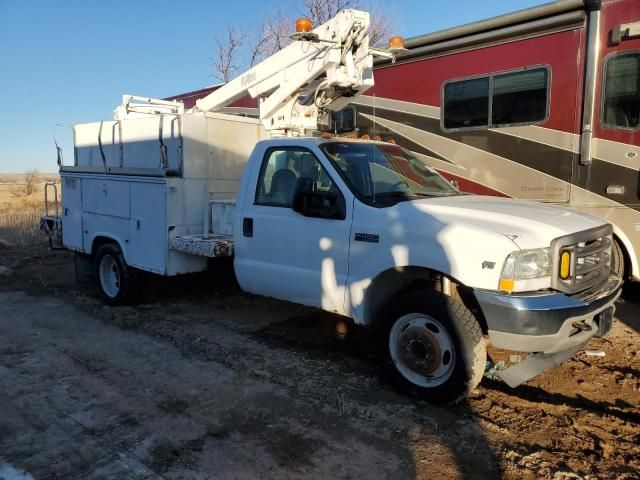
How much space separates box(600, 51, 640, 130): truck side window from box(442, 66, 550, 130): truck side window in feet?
2.08

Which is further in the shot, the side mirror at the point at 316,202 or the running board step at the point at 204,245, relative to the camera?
the running board step at the point at 204,245

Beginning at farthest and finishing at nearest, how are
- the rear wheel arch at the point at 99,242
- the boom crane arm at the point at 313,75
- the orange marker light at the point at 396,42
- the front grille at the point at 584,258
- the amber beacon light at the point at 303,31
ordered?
the rear wheel arch at the point at 99,242 < the orange marker light at the point at 396,42 < the boom crane arm at the point at 313,75 < the amber beacon light at the point at 303,31 < the front grille at the point at 584,258

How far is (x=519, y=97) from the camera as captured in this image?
6.52 metres

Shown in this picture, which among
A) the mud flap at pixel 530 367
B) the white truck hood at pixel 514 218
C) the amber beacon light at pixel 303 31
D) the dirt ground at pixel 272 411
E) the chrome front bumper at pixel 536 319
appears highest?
the amber beacon light at pixel 303 31

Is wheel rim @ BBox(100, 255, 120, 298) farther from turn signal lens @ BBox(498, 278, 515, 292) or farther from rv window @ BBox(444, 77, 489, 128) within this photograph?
turn signal lens @ BBox(498, 278, 515, 292)

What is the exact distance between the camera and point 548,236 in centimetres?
370

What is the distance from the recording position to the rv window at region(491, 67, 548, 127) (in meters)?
6.29

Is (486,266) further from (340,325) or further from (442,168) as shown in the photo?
(442,168)

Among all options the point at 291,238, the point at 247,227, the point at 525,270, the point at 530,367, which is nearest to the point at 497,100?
the point at 291,238

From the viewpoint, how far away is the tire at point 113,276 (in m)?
6.83

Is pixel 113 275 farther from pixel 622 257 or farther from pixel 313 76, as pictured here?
pixel 622 257

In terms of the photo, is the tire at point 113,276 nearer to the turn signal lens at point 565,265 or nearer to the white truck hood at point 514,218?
the white truck hood at point 514,218

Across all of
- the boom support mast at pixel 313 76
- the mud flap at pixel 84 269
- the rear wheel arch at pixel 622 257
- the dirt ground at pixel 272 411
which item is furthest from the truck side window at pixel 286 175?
the mud flap at pixel 84 269

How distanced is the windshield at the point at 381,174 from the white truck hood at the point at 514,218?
33 cm
